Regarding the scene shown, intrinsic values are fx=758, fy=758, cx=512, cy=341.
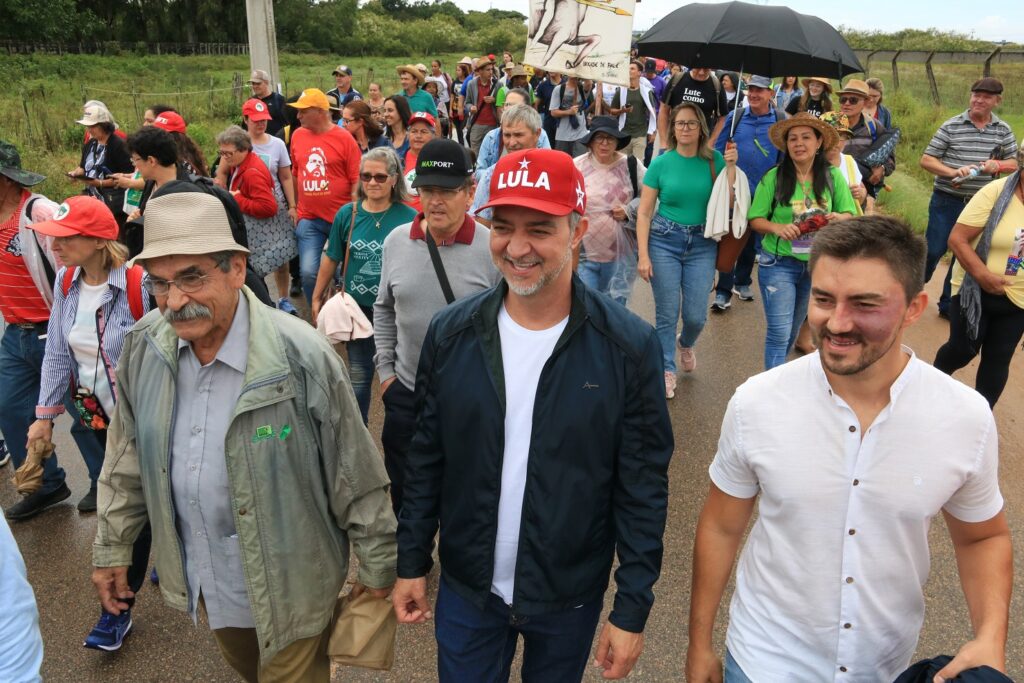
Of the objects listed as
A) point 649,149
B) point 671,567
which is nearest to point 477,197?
point 671,567

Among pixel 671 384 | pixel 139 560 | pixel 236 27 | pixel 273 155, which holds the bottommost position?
pixel 671 384

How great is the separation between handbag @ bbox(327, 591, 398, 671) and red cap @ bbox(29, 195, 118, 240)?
2.00 meters

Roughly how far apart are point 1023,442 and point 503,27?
86870 mm

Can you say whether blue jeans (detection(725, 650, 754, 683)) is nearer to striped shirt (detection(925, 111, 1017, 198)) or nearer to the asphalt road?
the asphalt road

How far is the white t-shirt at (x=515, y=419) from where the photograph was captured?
214cm

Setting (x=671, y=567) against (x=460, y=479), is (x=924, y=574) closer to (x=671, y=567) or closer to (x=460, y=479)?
(x=460, y=479)

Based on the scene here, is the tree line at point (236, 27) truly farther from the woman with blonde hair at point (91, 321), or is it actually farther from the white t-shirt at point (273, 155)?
the woman with blonde hair at point (91, 321)

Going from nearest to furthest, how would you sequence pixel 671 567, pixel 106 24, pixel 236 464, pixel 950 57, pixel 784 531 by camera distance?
pixel 784 531, pixel 236 464, pixel 671 567, pixel 950 57, pixel 106 24

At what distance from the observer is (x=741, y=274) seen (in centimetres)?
791

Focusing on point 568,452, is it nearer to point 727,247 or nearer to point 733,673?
point 733,673

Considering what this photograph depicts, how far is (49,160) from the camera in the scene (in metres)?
14.4

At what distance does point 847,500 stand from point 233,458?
1.67 meters

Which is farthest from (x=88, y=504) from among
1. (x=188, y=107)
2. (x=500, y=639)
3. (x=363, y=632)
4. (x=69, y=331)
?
(x=188, y=107)

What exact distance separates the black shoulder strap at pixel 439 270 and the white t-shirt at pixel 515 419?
4.04ft
